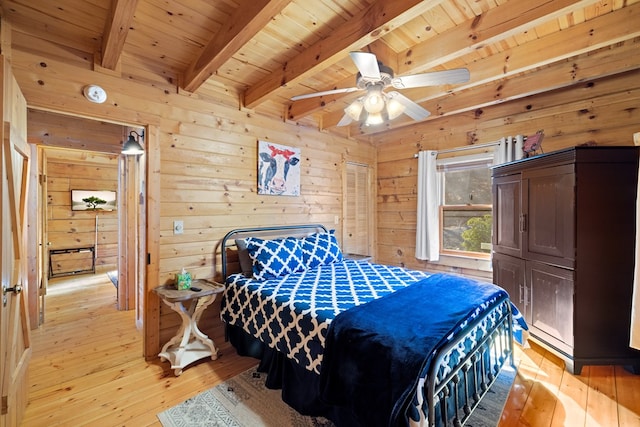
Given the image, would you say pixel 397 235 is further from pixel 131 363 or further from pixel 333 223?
pixel 131 363

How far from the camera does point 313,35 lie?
2.15 m

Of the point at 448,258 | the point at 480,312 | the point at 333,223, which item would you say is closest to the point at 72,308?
Result: the point at 333,223

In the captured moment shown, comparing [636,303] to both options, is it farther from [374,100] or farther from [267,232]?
[267,232]

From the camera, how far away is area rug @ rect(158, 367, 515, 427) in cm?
178

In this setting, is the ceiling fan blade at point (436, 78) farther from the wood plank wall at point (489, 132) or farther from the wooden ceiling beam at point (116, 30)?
the wood plank wall at point (489, 132)

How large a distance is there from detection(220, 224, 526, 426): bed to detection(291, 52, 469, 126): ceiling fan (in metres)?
1.38

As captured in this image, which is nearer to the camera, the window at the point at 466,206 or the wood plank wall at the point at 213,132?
the wood plank wall at the point at 213,132

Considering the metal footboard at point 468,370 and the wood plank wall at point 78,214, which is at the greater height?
the wood plank wall at point 78,214

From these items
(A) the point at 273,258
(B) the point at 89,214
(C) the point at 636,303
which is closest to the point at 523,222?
(C) the point at 636,303

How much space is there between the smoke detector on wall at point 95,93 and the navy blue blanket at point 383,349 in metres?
2.41

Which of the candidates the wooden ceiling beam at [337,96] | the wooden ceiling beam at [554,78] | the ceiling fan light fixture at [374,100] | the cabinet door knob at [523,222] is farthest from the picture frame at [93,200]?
the cabinet door knob at [523,222]

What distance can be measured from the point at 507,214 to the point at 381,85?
78.1 inches

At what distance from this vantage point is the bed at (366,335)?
4.32 feet

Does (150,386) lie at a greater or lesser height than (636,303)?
lesser
